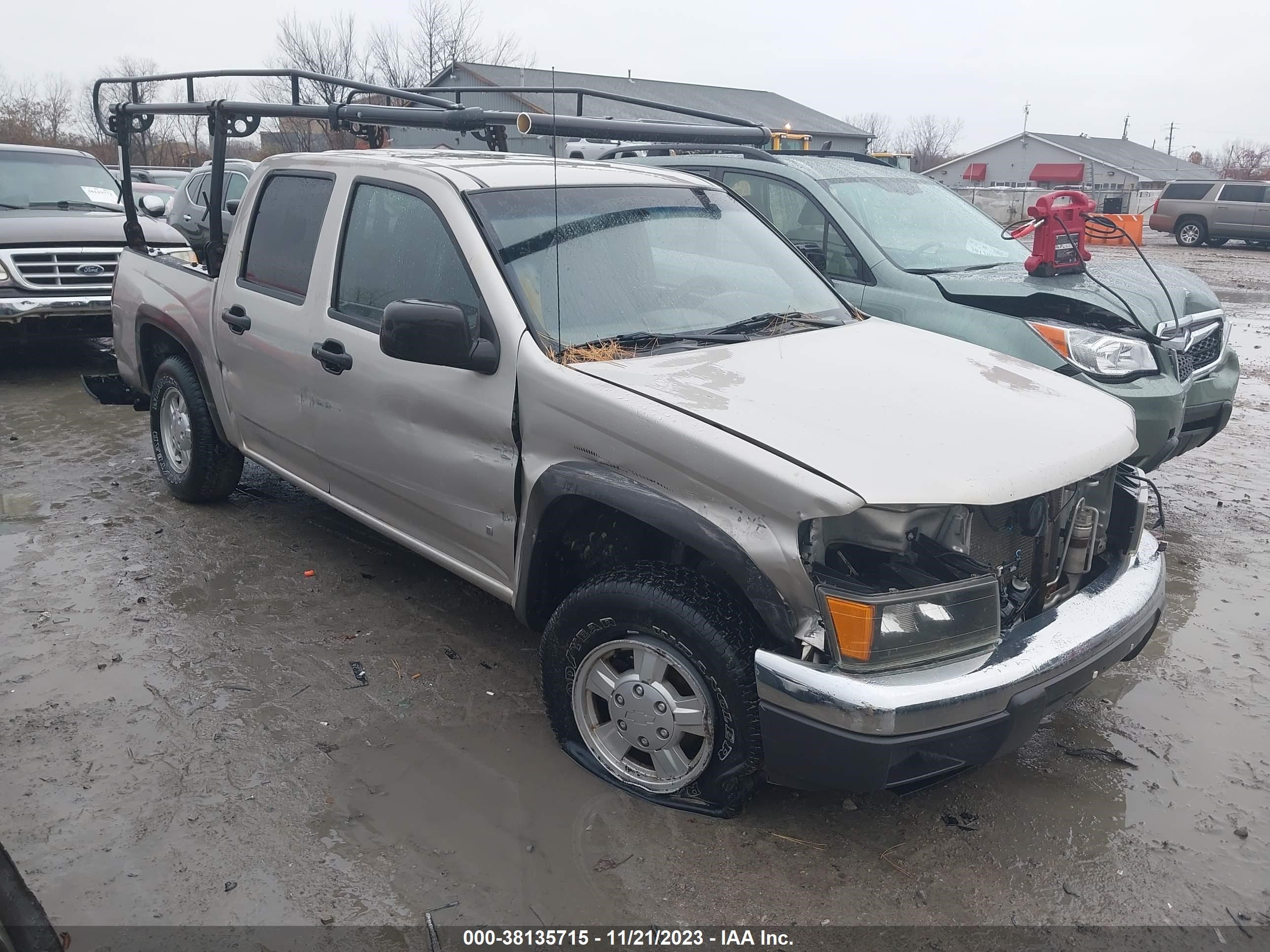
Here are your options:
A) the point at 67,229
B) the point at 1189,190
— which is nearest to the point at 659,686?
the point at 67,229

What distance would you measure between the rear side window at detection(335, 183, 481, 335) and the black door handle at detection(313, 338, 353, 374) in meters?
0.12

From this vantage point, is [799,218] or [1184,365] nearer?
[1184,365]

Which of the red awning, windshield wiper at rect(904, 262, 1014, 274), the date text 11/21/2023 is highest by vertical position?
the red awning

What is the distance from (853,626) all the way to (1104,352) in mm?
3211

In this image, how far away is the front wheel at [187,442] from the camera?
16.8 feet

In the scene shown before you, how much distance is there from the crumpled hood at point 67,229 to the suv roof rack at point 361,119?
2399 millimetres

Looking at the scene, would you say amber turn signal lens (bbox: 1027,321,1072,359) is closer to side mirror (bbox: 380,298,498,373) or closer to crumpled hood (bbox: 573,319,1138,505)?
crumpled hood (bbox: 573,319,1138,505)

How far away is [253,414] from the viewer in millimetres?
4586

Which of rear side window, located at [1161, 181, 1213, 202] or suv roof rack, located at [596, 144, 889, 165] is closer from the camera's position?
suv roof rack, located at [596, 144, 889, 165]

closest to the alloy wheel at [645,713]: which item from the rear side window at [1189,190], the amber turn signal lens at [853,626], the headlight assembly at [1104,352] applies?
the amber turn signal lens at [853,626]

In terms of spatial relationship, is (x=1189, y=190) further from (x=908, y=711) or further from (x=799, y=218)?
(x=908, y=711)

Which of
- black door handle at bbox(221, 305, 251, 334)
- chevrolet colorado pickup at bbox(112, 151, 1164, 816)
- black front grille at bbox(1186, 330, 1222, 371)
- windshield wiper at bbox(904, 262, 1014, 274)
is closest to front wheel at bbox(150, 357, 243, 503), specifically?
black door handle at bbox(221, 305, 251, 334)

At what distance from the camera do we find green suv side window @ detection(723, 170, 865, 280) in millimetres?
5711

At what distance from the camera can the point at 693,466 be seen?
266cm
